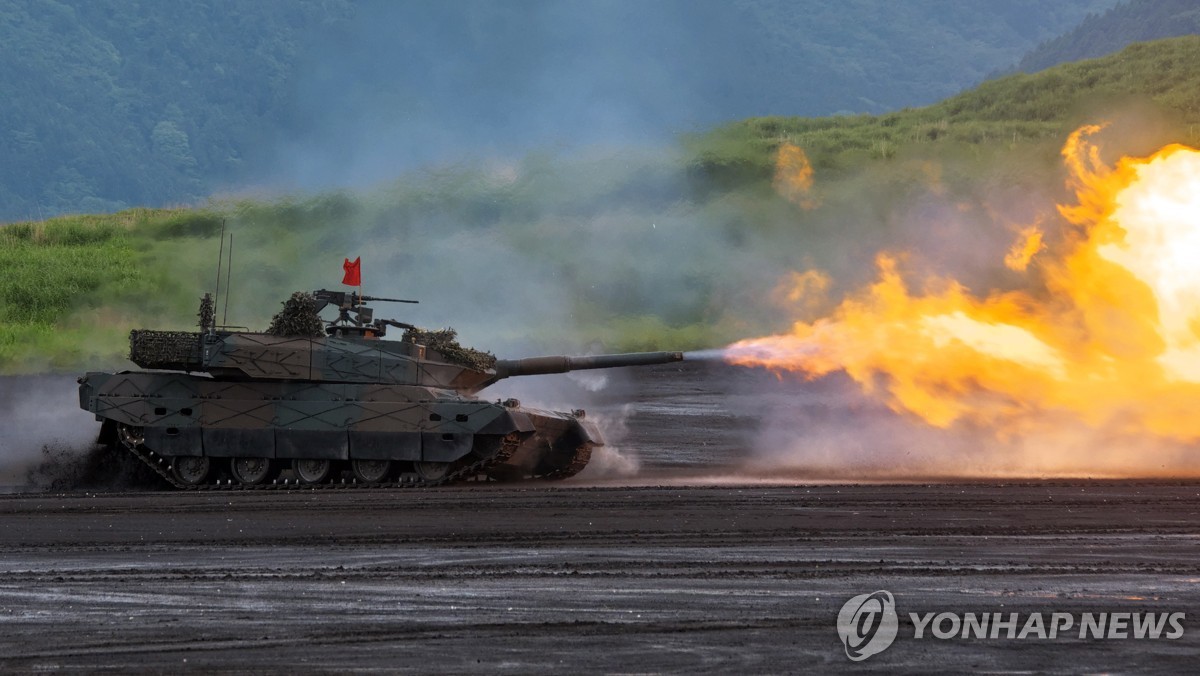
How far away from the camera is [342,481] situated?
29.7 meters

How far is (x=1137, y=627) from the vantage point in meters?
13.6

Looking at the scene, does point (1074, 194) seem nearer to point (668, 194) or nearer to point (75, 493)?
point (668, 194)

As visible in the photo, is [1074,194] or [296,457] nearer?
[296,457]

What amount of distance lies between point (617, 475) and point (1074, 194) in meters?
11.0

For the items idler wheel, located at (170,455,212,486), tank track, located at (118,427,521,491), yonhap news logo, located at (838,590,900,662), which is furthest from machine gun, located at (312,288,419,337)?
yonhap news logo, located at (838,590,900,662)

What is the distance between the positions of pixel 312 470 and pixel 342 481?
62 cm

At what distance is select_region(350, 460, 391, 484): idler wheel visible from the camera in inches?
1153

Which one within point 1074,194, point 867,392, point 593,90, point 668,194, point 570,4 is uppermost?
point 570,4

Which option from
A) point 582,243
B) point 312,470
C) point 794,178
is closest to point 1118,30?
point 794,178

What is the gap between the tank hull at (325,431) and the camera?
93.9ft

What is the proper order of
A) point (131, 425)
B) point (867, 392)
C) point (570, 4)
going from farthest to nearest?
point (570, 4)
point (867, 392)
point (131, 425)

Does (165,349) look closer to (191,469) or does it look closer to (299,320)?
(191,469)

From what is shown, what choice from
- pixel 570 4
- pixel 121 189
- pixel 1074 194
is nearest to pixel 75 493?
pixel 1074 194

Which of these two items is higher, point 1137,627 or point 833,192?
point 833,192
